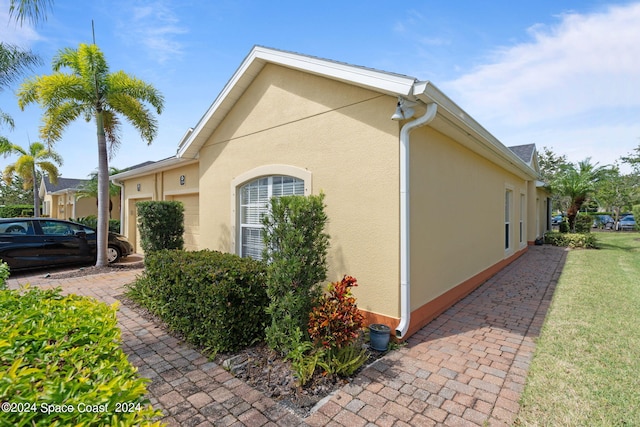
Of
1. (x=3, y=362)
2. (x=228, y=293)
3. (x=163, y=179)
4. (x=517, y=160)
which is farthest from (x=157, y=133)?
(x=517, y=160)

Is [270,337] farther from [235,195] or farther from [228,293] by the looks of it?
[235,195]

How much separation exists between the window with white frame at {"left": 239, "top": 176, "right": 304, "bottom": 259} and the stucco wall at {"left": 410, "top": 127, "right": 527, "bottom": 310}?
2561 mm

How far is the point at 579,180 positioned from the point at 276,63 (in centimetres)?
1816

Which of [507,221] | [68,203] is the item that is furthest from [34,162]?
[507,221]

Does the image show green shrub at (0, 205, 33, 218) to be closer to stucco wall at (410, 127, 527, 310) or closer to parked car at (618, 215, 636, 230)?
stucco wall at (410, 127, 527, 310)

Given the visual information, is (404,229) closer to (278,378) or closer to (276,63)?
(278,378)

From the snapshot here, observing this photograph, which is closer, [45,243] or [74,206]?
[45,243]

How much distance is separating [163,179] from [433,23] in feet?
34.2

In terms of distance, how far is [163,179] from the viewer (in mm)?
11602

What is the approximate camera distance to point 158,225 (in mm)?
7512

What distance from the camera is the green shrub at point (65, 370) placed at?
132 centimetres

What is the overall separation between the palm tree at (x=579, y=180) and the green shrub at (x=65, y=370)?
21.0 metres

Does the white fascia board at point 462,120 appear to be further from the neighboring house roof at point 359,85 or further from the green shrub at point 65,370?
the green shrub at point 65,370

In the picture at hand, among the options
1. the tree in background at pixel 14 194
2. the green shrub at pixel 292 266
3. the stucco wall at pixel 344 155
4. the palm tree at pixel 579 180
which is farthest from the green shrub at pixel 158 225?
the tree in background at pixel 14 194
